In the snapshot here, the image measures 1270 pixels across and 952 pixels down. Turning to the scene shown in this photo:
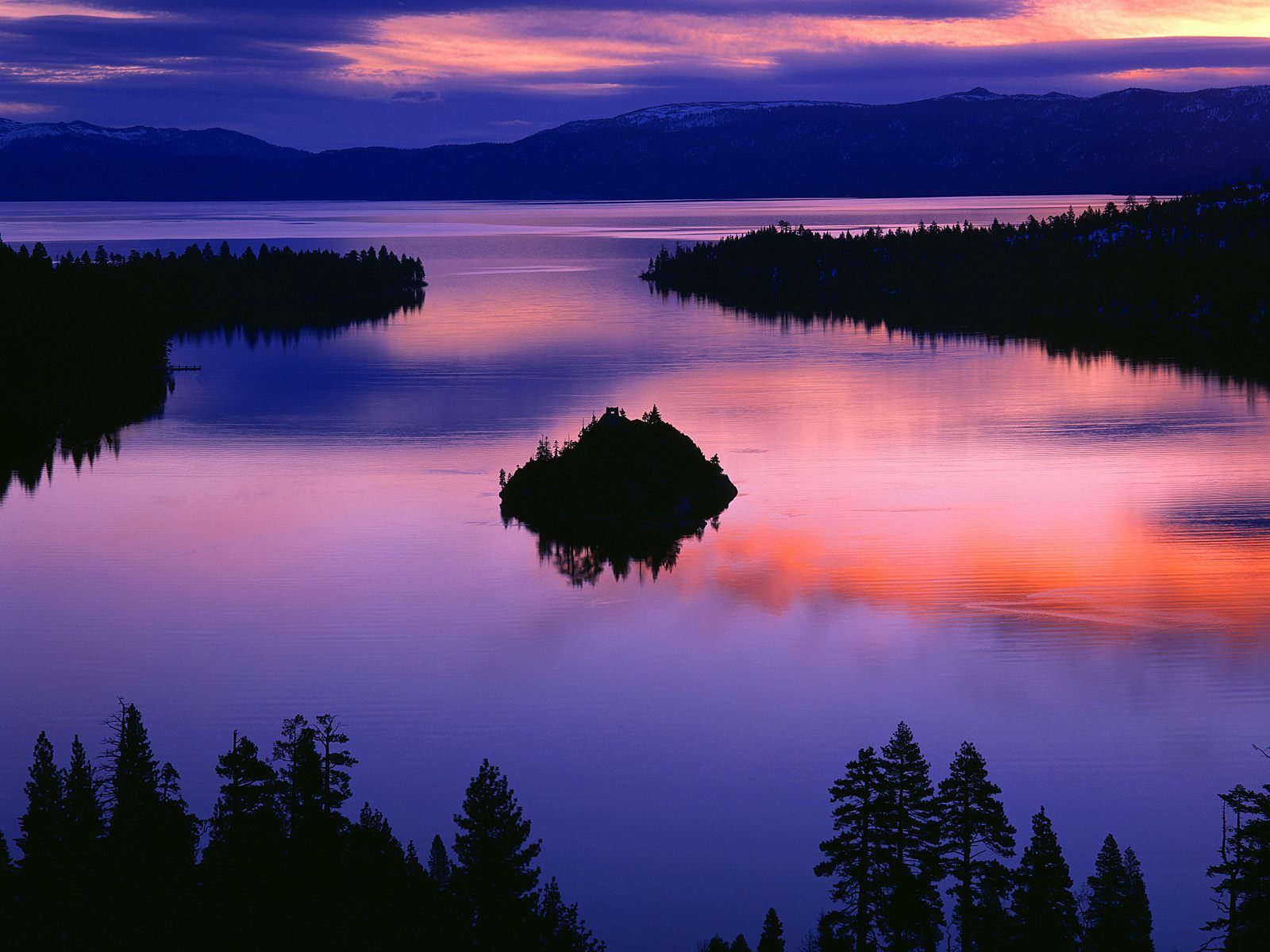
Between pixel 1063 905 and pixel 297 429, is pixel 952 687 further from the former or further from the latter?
pixel 297 429

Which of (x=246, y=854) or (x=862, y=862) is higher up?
(x=246, y=854)

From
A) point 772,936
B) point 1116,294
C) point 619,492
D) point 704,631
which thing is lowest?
point 704,631

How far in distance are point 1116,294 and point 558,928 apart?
152805 millimetres

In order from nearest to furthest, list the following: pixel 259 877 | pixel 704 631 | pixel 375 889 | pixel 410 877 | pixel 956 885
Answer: pixel 375 889, pixel 259 877, pixel 410 877, pixel 956 885, pixel 704 631

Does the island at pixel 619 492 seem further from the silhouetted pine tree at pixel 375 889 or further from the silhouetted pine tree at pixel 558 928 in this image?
the silhouetted pine tree at pixel 375 889

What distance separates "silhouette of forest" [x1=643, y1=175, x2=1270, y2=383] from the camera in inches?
5310

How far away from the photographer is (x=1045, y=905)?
24734mm

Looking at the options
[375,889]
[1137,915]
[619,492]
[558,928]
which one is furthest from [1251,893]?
[619,492]

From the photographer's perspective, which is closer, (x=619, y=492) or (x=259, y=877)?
Answer: (x=259, y=877)

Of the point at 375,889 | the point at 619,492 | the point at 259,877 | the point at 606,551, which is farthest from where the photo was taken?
the point at 619,492

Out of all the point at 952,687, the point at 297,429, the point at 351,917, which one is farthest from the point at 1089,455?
the point at 351,917

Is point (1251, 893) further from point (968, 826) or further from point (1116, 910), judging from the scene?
point (968, 826)

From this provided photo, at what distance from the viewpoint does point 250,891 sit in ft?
79.5

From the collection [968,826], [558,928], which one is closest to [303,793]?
[558,928]
